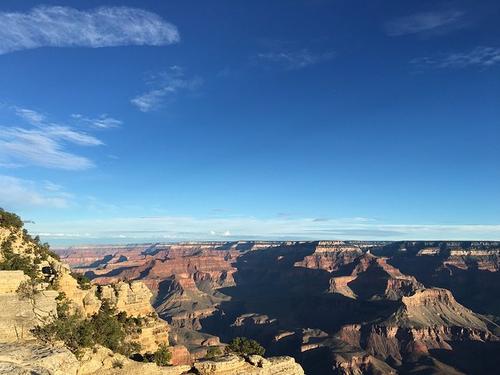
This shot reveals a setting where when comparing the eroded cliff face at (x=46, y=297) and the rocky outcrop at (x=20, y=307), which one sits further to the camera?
the eroded cliff face at (x=46, y=297)

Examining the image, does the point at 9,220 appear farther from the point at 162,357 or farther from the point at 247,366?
the point at 247,366

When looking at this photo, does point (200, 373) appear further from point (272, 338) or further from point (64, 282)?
point (272, 338)

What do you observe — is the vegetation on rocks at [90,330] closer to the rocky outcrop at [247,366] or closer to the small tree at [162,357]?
the small tree at [162,357]

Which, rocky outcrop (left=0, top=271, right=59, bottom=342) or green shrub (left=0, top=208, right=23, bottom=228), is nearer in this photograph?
rocky outcrop (left=0, top=271, right=59, bottom=342)

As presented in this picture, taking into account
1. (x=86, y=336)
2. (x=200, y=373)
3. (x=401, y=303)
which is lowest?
(x=401, y=303)

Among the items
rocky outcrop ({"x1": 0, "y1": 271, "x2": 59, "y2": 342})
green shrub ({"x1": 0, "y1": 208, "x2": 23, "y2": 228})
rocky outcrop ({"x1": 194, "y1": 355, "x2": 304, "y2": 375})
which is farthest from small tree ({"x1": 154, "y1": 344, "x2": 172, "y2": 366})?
green shrub ({"x1": 0, "y1": 208, "x2": 23, "y2": 228})

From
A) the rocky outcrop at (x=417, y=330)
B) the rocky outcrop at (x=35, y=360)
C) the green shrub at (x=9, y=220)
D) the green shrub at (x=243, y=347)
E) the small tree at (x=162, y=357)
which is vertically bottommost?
the rocky outcrop at (x=417, y=330)

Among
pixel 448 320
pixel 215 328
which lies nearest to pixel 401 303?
pixel 448 320

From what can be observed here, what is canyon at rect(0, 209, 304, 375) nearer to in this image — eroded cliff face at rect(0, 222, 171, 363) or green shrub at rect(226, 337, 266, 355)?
eroded cliff face at rect(0, 222, 171, 363)

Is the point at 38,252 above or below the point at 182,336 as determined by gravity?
above

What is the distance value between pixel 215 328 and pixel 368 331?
66.1 meters

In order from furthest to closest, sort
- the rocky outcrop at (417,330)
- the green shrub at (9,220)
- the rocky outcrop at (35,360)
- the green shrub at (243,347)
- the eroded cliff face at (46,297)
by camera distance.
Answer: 1. the rocky outcrop at (417,330)
2. the green shrub at (243,347)
3. the green shrub at (9,220)
4. the eroded cliff face at (46,297)
5. the rocky outcrop at (35,360)

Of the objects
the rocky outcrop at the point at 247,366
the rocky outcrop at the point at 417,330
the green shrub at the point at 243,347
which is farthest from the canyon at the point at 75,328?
the rocky outcrop at the point at 417,330

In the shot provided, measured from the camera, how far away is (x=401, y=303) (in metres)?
169
